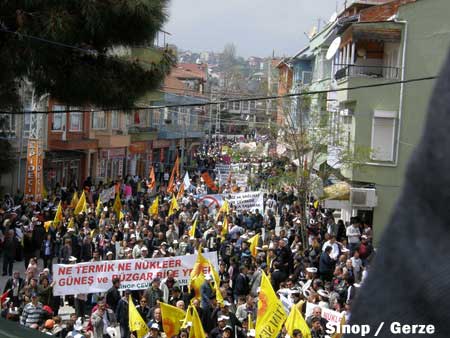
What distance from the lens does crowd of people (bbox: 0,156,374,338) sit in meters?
11.4

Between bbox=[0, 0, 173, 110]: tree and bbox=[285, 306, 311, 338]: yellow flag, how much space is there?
15.2ft

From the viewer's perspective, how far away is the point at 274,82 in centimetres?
3978

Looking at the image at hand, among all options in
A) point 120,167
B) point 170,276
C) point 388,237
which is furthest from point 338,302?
point 120,167

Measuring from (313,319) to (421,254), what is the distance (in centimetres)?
1009

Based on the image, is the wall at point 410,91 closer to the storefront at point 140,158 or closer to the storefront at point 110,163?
the storefront at point 110,163

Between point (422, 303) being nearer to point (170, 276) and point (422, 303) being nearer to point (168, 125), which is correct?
point (170, 276)

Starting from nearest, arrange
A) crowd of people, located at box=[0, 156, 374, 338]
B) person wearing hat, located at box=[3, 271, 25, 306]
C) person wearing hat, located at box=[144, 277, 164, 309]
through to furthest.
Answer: crowd of people, located at box=[0, 156, 374, 338]
person wearing hat, located at box=[144, 277, 164, 309]
person wearing hat, located at box=[3, 271, 25, 306]

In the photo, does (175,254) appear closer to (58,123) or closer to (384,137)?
(384,137)

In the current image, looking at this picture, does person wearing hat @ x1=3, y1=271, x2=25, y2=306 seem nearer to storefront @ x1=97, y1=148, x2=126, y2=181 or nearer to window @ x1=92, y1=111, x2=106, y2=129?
window @ x1=92, y1=111, x2=106, y2=129

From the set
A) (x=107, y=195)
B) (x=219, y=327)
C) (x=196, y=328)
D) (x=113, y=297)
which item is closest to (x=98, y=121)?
(x=107, y=195)

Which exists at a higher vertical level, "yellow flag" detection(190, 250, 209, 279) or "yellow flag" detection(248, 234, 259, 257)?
"yellow flag" detection(190, 250, 209, 279)

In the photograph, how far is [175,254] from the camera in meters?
16.0

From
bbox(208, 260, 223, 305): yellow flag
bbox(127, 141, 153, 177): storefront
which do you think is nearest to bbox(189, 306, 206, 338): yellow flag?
bbox(208, 260, 223, 305): yellow flag

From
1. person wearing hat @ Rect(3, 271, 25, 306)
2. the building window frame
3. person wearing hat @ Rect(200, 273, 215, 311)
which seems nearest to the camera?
person wearing hat @ Rect(200, 273, 215, 311)
